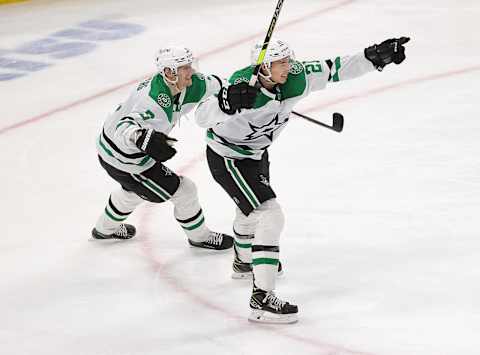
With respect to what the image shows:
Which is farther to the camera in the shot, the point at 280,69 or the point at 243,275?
the point at 243,275

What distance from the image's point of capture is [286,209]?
215 inches

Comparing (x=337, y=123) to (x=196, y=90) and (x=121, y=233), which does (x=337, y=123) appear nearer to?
(x=196, y=90)

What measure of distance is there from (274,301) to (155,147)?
769mm

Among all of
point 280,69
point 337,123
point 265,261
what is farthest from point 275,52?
point 265,261

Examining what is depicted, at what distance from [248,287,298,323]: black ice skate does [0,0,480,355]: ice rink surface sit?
37mm

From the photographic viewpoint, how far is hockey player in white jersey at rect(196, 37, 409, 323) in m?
4.25

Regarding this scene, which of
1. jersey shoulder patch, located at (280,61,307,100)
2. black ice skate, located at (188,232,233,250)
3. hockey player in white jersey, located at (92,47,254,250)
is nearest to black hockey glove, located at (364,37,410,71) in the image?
jersey shoulder patch, located at (280,61,307,100)

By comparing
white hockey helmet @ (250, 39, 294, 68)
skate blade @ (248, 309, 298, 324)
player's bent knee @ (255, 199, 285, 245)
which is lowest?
skate blade @ (248, 309, 298, 324)

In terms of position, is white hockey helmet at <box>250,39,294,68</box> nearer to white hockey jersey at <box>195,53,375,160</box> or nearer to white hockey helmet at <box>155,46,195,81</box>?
white hockey jersey at <box>195,53,375,160</box>

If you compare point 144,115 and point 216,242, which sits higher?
point 144,115

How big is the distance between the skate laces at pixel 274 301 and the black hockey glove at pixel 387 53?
107 cm

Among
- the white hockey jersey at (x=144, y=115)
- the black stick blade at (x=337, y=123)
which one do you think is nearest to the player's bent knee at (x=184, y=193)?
the white hockey jersey at (x=144, y=115)

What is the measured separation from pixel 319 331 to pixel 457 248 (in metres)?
0.99

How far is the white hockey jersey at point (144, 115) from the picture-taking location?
180 inches
